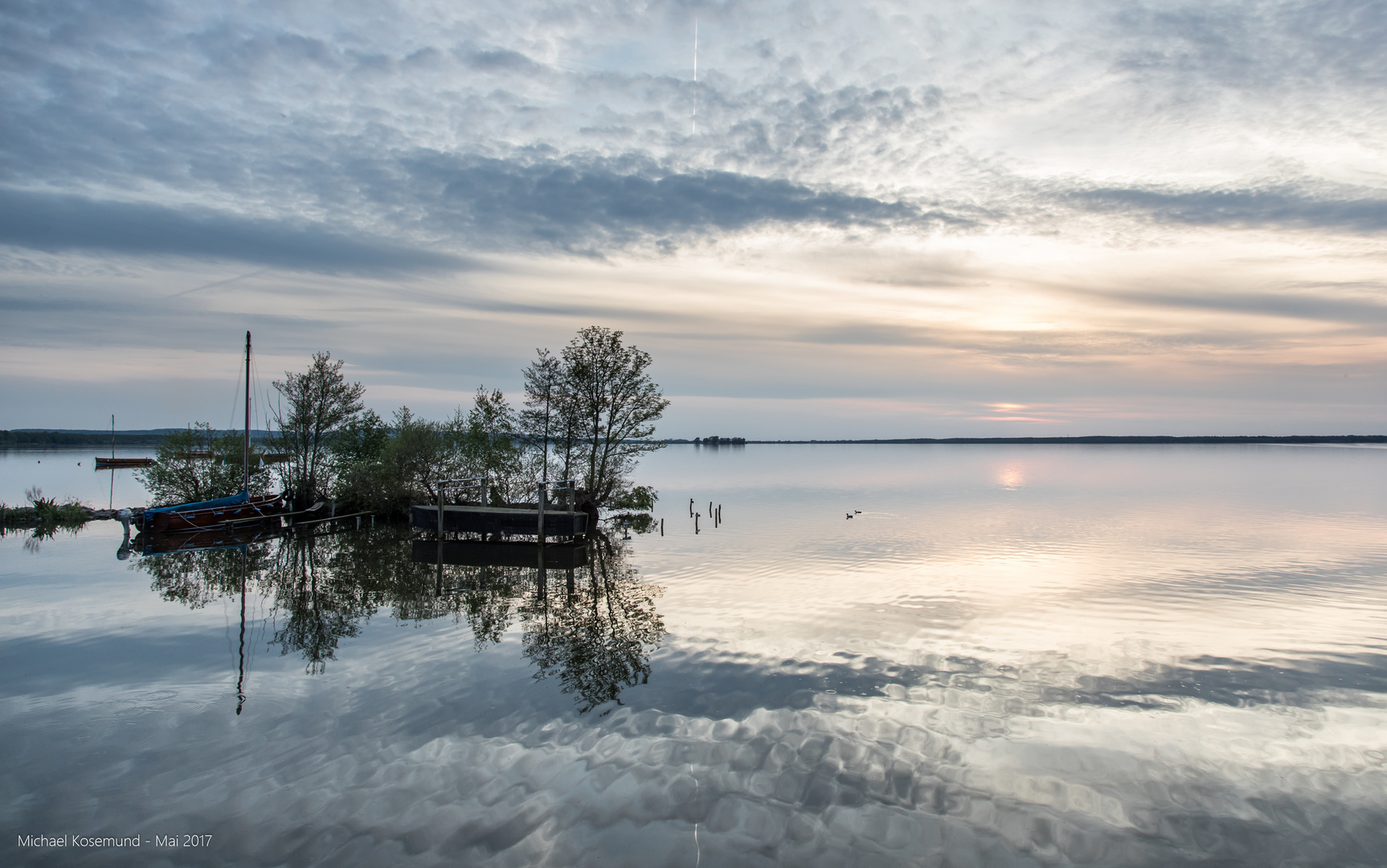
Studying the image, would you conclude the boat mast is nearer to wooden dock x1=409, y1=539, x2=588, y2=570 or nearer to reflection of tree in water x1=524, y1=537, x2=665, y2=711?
wooden dock x1=409, y1=539, x2=588, y2=570

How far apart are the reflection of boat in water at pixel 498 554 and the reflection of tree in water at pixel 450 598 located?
0.69 metres

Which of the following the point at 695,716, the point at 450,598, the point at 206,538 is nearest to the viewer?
the point at 695,716

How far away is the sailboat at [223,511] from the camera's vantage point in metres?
38.7

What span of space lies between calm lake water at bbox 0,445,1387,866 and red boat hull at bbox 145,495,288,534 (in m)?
10.5

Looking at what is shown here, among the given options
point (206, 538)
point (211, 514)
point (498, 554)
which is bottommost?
point (206, 538)

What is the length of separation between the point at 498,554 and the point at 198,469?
78.8 ft

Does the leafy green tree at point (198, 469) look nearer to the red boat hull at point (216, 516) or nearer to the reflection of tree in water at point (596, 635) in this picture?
the red boat hull at point (216, 516)

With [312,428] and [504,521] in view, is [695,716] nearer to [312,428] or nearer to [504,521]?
[504,521]

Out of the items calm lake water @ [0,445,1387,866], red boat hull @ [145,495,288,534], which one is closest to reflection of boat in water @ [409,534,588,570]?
calm lake water @ [0,445,1387,866]

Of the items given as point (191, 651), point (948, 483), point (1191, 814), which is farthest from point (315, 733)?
point (948, 483)

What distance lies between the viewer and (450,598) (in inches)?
904

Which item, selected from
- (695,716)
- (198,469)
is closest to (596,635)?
(695,716)

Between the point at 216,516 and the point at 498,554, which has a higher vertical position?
the point at 216,516

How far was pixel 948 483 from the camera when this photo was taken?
92312 mm
